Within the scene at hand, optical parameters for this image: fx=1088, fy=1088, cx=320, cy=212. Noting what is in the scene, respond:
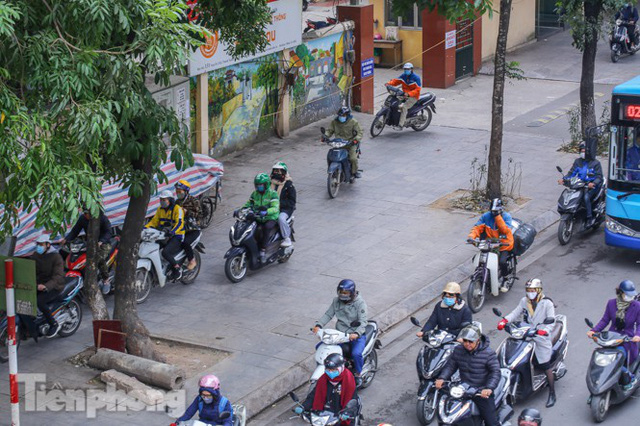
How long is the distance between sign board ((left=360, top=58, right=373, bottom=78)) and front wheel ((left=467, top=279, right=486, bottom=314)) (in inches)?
464

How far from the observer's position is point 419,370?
11.9 meters

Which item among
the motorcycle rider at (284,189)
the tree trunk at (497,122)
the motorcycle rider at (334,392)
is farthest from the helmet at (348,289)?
the tree trunk at (497,122)

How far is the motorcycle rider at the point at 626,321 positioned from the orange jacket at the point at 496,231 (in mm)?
3182

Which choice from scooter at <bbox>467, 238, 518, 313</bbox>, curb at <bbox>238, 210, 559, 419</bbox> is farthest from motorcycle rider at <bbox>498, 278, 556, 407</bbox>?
curb at <bbox>238, 210, 559, 419</bbox>

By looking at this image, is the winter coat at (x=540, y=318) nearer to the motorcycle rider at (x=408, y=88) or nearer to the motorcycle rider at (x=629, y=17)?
the motorcycle rider at (x=408, y=88)

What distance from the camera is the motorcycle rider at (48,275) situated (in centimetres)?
1370

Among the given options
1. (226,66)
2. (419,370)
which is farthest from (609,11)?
(419,370)

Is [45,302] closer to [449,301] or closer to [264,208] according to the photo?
[264,208]

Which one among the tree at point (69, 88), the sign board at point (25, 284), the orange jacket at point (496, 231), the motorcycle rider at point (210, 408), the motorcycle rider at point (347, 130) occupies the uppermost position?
the tree at point (69, 88)

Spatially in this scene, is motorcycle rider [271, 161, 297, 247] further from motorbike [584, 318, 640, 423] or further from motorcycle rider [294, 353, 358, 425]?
motorbike [584, 318, 640, 423]

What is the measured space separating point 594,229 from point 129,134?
9748 mm

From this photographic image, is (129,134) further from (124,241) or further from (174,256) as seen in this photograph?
(174,256)

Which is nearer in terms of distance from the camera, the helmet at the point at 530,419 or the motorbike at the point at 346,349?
the helmet at the point at 530,419

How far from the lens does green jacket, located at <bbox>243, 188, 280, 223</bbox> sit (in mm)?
16266
